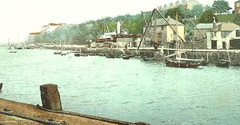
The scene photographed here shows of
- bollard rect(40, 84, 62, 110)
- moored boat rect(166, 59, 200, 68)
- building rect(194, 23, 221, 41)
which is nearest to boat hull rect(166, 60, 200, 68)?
moored boat rect(166, 59, 200, 68)

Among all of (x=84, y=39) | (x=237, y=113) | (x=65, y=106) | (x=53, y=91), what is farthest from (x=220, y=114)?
(x=84, y=39)

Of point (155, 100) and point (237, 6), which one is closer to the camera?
point (155, 100)

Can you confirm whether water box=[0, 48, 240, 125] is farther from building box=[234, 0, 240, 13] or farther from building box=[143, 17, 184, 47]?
building box=[234, 0, 240, 13]

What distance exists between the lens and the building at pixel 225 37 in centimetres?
6200

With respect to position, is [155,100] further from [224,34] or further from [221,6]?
[221,6]

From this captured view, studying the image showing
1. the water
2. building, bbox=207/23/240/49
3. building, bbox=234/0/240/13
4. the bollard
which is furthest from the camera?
building, bbox=234/0/240/13

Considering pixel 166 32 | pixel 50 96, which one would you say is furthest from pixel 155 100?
pixel 166 32

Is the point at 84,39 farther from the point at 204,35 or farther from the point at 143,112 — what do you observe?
the point at 143,112

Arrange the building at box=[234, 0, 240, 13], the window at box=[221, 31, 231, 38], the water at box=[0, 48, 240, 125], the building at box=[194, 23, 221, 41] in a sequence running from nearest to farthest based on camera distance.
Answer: the water at box=[0, 48, 240, 125]
the window at box=[221, 31, 231, 38]
the building at box=[194, 23, 221, 41]
the building at box=[234, 0, 240, 13]

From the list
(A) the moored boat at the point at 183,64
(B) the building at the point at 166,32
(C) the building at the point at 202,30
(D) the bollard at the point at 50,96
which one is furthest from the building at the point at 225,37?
(D) the bollard at the point at 50,96

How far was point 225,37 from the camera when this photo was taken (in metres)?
63.0

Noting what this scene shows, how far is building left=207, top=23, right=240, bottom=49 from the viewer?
6200 cm

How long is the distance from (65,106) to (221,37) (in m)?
49.2

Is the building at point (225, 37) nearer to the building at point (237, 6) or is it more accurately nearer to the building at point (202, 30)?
the building at point (202, 30)
